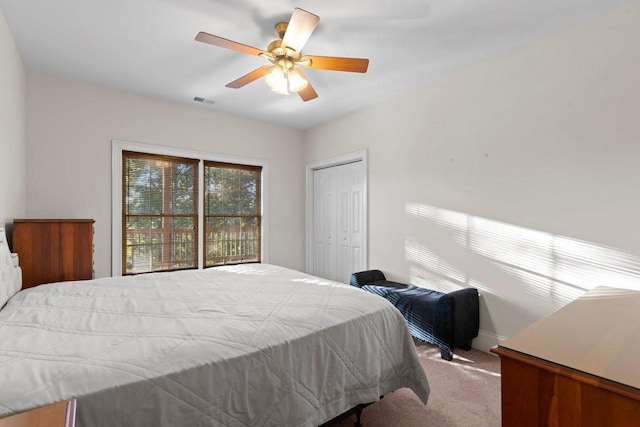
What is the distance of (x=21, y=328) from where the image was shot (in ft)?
4.63

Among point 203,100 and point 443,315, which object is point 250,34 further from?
point 443,315

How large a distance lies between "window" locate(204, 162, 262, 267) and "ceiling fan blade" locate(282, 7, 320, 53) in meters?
2.54

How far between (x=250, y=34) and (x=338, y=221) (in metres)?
2.71

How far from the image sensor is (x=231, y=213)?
178 inches

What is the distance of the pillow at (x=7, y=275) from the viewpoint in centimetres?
186

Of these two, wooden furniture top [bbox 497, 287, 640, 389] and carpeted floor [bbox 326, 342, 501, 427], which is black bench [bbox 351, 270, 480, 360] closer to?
carpeted floor [bbox 326, 342, 501, 427]

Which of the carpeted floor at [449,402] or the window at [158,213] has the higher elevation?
the window at [158,213]

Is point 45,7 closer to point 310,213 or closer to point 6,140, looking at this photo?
point 6,140

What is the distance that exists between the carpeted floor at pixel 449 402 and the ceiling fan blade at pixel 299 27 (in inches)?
87.4

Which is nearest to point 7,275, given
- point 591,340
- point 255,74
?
point 255,74

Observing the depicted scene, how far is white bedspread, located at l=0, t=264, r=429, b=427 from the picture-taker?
3.36ft

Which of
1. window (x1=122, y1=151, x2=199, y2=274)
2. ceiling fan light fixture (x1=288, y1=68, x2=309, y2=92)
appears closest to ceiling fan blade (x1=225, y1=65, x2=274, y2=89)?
ceiling fan light fixture (x1=288, y1=68, x2=309, y2=92)

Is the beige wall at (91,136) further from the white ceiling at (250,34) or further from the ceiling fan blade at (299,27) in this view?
the ceiling fan blade at (299,27)

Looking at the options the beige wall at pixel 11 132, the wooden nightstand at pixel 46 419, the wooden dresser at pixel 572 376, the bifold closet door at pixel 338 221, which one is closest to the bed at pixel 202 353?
the wooden nightstand at pixel 46 419
